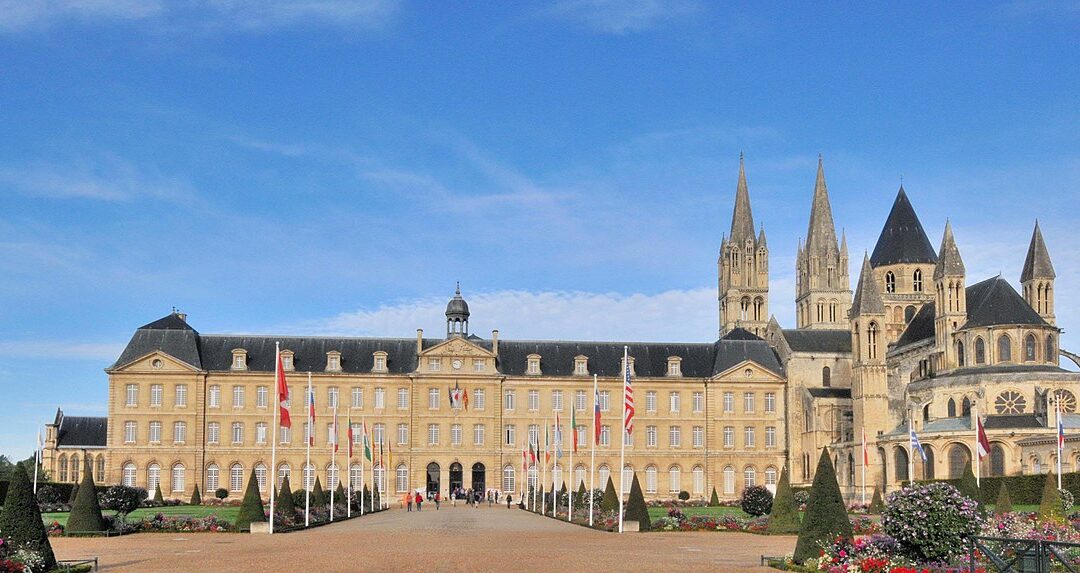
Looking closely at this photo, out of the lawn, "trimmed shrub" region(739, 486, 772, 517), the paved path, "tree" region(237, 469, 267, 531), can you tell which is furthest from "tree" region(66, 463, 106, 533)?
"trimmed shrub" region(739, 486, 772, 517)

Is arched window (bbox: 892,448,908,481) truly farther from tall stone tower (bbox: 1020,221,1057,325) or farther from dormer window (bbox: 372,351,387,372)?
dormer window (bbox: 372,351,387,372)

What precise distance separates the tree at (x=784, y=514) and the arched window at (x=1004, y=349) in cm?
4293

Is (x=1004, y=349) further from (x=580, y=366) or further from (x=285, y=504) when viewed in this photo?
(x=285, y=504)

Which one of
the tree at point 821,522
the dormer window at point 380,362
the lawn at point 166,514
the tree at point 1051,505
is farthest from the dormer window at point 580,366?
the tree at point 821,522

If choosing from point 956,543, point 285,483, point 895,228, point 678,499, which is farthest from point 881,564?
point 895,228

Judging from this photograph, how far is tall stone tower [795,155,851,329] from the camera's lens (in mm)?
105062

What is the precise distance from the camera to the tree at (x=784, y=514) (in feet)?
135

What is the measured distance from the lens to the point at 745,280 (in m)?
108

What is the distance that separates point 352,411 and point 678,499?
2213cm

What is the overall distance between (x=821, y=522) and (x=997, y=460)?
4999 cm

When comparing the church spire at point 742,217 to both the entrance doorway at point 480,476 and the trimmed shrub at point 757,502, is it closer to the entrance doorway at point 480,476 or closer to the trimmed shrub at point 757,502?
the entrance doorway at point 480,476

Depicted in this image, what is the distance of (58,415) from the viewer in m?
113

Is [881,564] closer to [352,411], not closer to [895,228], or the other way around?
[352,411]

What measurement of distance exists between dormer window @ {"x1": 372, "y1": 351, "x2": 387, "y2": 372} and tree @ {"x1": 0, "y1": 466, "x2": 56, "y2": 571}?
5786 centimetres
